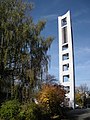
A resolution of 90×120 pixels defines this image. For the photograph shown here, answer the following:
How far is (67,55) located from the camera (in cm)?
7831

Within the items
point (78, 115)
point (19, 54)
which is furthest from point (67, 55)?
point (19, 54)

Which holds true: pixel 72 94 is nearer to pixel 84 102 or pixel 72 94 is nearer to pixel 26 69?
pixel 84 102

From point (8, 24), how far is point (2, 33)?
1019mm

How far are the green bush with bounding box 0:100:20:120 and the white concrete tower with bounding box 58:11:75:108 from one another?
49089mm

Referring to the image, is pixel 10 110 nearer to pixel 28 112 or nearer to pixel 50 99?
pixel 28 112

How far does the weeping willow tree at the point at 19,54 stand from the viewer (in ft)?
82.5

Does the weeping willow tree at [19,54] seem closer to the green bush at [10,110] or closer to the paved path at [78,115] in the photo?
the green bush at [10,110]

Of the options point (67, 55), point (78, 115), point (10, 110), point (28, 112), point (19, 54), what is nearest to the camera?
A: point (10, 110)

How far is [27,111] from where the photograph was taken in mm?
24188

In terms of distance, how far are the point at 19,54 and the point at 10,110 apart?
5.02m

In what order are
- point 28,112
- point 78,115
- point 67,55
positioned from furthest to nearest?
point 67,55, point 78,115, point 28,112

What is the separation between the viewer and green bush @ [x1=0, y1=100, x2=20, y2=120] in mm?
23948

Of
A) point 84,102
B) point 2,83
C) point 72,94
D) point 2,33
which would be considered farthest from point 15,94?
point 84,102

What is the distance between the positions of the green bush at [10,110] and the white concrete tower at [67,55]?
1933 inches
